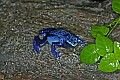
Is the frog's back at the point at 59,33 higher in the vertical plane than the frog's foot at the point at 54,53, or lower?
higher

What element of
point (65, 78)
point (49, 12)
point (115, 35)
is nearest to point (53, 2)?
point (49, 12)

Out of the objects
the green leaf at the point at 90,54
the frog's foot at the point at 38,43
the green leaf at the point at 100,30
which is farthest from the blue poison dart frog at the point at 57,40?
the green leaf at the point at 90,54

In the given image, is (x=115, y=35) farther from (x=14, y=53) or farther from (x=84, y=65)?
(x=14, y=53)

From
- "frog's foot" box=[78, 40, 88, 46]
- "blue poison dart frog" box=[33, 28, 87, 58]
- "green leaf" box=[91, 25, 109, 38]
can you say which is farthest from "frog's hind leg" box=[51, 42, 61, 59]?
"green leaf" box=[91, 25, 109, 38]

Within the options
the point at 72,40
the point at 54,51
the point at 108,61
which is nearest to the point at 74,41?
the point at 72,40

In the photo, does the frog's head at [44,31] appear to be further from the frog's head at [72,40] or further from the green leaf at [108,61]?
the green leaf at [108,61]

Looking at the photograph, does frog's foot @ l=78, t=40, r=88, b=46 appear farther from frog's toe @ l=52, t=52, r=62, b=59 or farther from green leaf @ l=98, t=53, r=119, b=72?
green leaf @ l=98, t=53, r=119, b=72
